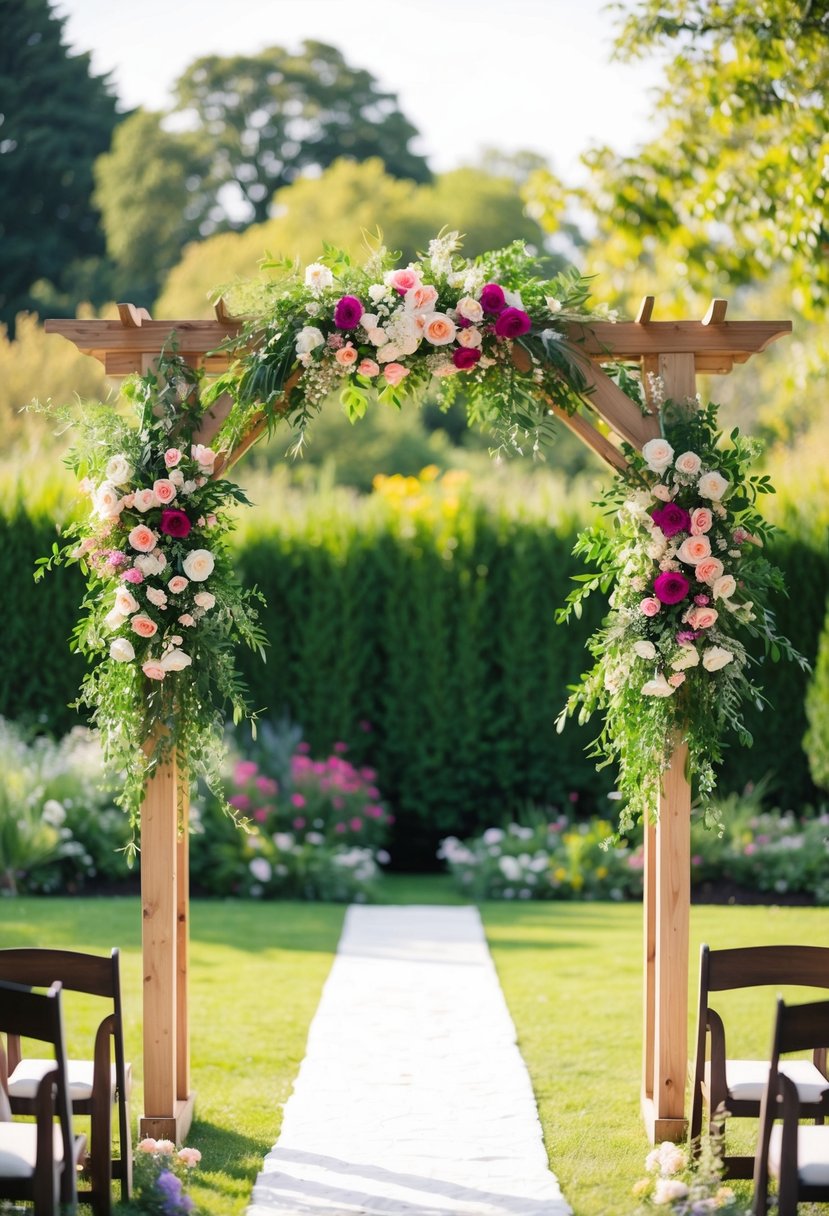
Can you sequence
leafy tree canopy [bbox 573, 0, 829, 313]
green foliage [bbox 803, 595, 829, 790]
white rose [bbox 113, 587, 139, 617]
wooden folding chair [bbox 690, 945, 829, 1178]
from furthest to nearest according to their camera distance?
green foliage [bbox 803, 595, 829, 790] < leafy tree canopy [bbox 573, 0, 829, 313] < white rose [bbox 113, 587, 139, 617] < wooden folding chair [bbox 690, 945, 829, 1178]

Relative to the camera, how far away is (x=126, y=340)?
461 centimetres

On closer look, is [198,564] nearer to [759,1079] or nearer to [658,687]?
[658,687]

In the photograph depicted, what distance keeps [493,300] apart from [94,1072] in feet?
9.33

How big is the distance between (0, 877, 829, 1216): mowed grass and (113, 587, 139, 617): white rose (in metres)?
1.90

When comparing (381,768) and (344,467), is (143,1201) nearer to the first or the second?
(381,768)

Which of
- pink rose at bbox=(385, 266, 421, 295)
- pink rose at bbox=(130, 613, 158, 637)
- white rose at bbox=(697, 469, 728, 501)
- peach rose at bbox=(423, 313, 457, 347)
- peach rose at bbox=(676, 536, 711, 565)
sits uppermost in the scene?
pink rose at bbox=(385, 266, 421, 295)

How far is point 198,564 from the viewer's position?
436 cm

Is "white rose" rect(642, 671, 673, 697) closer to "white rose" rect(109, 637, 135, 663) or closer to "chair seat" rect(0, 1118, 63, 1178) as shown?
"white rose" rect(109, 637, 135, 663)

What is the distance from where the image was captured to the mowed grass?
4.46m

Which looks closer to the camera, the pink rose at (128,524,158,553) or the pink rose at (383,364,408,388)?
the pink rose at (128,524,158,553)

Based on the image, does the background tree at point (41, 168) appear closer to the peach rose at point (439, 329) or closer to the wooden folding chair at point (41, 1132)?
the peach rose at point (439, 329)

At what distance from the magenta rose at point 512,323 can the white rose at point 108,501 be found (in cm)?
145

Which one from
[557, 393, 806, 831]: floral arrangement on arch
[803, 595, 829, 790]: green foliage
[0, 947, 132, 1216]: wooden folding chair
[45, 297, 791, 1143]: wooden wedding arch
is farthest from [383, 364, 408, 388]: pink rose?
[803, 595, 829, 790]: green foliage

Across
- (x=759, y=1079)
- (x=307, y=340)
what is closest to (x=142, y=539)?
(x=307, y=340)
